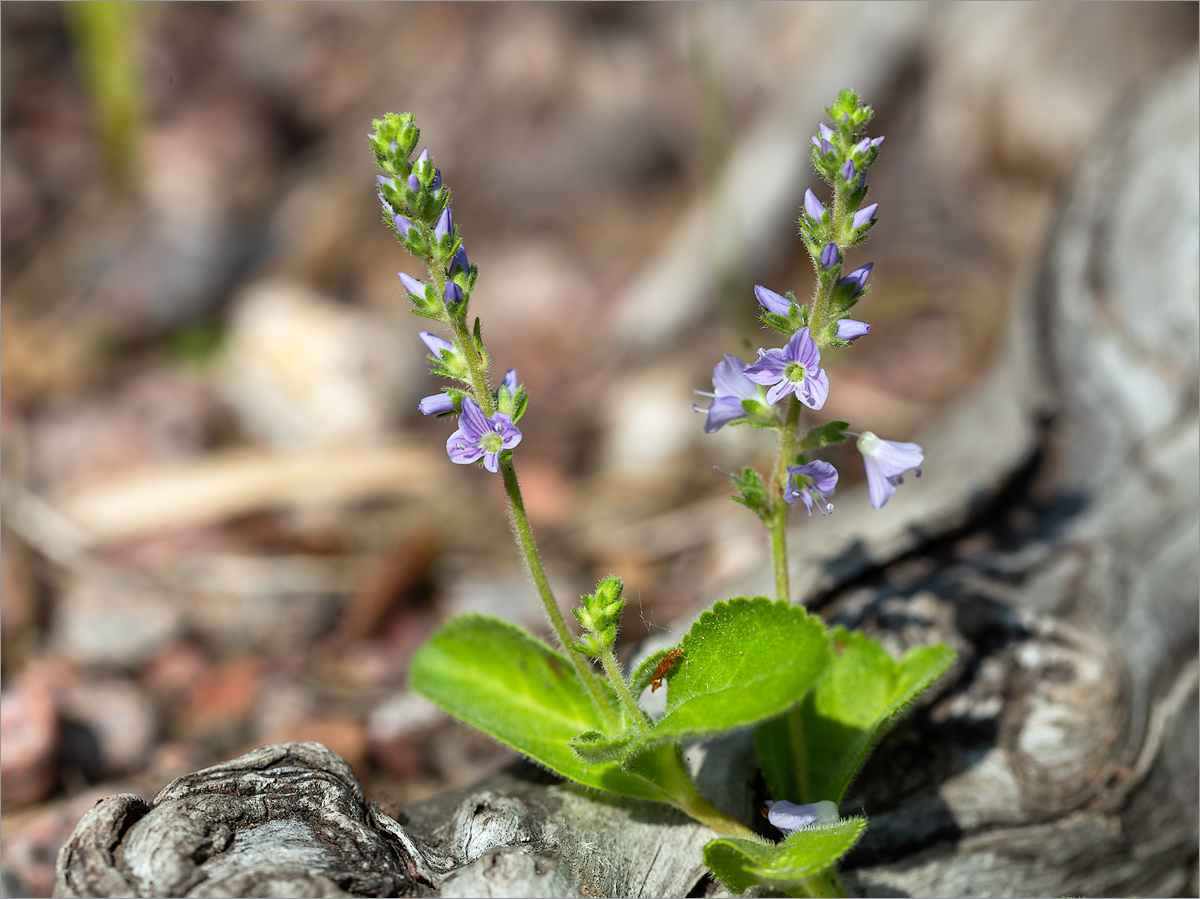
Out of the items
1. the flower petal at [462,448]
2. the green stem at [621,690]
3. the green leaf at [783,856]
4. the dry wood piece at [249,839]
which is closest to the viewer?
the dry wood piece at [249,839]

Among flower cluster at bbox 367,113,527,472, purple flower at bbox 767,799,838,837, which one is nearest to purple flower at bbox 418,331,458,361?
flower cluster at bbox 367,113,527,472

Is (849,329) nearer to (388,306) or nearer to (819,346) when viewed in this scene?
(819,346)

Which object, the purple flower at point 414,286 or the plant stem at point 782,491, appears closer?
the purple flower at point 414,286

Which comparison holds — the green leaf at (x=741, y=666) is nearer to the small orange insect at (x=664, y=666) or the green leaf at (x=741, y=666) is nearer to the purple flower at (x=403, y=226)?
the small orange insect at (x=664, y=666)

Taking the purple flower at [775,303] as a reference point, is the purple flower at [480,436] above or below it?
below

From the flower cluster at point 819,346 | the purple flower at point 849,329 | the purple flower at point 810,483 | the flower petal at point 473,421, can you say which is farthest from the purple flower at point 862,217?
the flower petal at point 473,421

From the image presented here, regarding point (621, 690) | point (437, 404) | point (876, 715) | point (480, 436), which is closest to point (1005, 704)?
point (876, 715)

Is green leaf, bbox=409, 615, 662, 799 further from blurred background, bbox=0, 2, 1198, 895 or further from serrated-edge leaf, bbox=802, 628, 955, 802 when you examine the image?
blurred background, bbox=0, 2, 1198, 895

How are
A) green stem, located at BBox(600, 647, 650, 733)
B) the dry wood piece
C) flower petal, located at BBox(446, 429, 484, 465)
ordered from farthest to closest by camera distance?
green stem, located at BBox(600, 647, 650, 733) < flower petal, located at BBox(446, 429, 484, 465) < the dry wood piece
